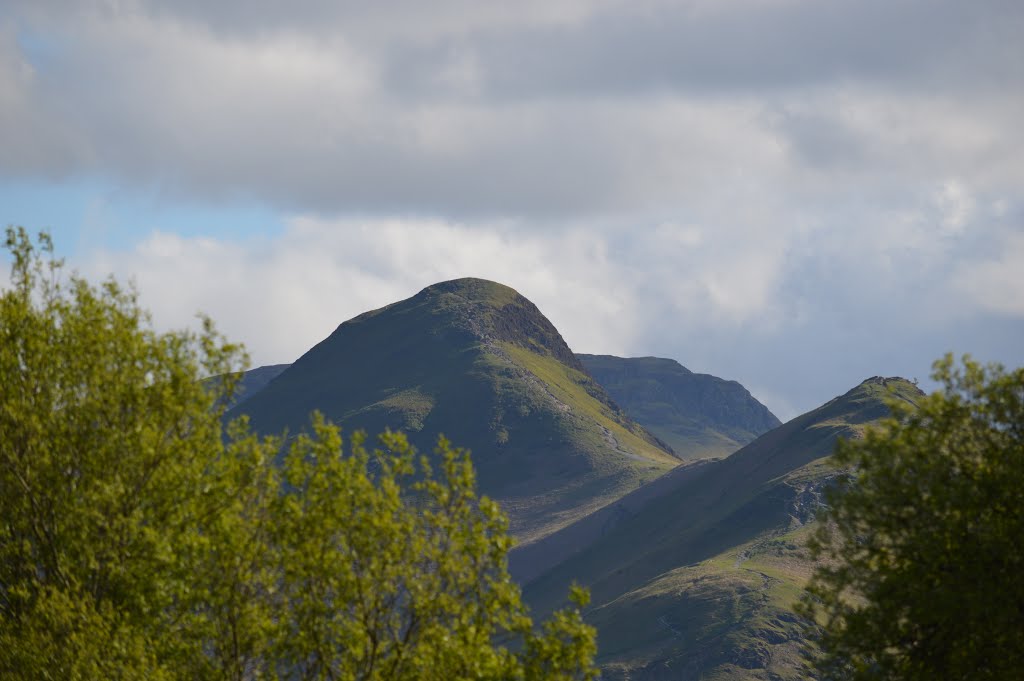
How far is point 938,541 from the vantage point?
127 ft

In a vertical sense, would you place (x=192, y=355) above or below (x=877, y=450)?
above

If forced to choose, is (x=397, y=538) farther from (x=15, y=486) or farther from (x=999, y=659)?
(x=999, y=659)

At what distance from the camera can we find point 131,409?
4216 centimetres

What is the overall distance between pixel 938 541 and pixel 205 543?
75.8ft

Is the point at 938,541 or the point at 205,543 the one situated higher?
the point at 205,543

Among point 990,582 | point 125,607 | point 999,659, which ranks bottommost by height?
point 999,659

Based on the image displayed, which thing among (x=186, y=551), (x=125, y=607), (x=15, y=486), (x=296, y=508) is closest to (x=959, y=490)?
(x=296, y=508)

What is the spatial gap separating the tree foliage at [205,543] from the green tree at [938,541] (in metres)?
10.1

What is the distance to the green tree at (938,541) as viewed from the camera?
3719 cm

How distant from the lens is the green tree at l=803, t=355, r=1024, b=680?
37188 mm

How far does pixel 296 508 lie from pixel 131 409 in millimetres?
8307

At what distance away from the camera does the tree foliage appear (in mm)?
36344

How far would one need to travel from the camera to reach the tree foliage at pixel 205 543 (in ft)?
119

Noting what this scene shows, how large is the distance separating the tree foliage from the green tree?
10.1 metres
